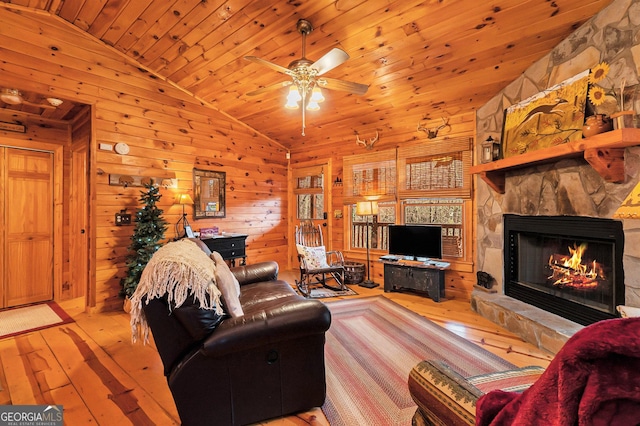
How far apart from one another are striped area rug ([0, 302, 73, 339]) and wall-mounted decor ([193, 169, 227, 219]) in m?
1.95

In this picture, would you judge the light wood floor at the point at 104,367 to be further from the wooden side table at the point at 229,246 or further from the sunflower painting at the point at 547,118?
the sunflower painting at the point at 547,118

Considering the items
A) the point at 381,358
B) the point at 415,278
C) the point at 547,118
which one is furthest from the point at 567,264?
the point at 381,358

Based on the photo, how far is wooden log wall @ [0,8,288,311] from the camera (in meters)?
3.24

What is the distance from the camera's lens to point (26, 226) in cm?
384

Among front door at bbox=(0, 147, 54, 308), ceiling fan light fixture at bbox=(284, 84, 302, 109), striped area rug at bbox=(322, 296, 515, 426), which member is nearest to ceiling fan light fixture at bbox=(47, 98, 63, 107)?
front door at bbox=(0, 147, 54, 308)

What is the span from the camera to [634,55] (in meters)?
2.21

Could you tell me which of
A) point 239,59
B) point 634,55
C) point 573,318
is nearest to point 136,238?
point 239,59

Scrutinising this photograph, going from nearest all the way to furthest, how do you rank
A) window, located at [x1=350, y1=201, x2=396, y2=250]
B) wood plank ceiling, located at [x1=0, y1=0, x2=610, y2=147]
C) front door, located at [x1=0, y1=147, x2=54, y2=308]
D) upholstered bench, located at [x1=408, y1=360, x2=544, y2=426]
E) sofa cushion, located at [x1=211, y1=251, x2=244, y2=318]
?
upholstered bench, located at [x1=408, y1=360, x2=544, y2=426], sofa cushion, located at [x1=211, y1=251, x2=244, y2=318], wood plank ceiling, located at [x1=0, y1=0, x2=610, y2=147], front door, located at [x1=0, y1=147, x2=54, y2=308], window, located at [x1=350, y1=201, x2=396, y2=250]

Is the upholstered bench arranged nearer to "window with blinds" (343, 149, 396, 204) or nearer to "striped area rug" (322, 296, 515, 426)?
"striped area rug" (322, 296, 515, 426)

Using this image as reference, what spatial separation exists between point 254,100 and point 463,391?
14.2 ft

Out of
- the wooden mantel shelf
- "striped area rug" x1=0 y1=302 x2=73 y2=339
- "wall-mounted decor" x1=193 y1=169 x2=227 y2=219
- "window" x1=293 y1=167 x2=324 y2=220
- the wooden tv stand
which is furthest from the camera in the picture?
"window" x1=293 y1=167 x2=324 y2=220

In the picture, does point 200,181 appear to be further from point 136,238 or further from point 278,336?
point 278,336

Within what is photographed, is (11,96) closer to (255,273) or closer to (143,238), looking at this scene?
(143,238)

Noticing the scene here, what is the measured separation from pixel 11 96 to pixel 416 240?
4.94 m
